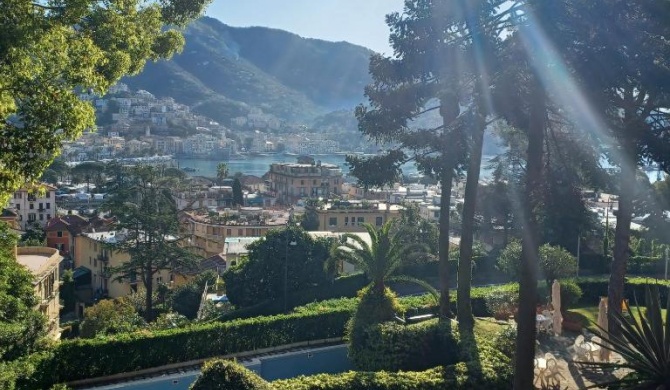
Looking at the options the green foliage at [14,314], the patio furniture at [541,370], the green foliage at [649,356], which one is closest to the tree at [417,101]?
the patio furniture at [541,370]

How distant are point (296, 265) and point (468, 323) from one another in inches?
419

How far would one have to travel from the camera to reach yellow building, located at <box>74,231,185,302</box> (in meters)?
36.8

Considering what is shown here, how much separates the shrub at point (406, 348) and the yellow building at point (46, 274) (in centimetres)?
1263

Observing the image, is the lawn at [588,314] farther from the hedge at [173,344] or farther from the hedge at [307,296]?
the hedge at [307,296]

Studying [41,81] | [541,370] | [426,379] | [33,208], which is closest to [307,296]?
[426,379]

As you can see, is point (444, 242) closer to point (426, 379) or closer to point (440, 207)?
point (440, 207)

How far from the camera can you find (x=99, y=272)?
130ft

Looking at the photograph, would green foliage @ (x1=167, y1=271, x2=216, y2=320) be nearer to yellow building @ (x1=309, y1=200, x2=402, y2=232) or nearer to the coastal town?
the coastal town

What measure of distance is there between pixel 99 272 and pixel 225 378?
35.4 metres

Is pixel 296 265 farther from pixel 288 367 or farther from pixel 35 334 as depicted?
pixel 35 334

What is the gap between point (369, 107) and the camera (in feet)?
46.0

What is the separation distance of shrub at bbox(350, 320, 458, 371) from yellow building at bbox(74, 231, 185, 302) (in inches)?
1050

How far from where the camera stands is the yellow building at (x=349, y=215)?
4538 centimetres

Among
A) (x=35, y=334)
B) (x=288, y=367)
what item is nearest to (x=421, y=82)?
(x=288, y=367)
